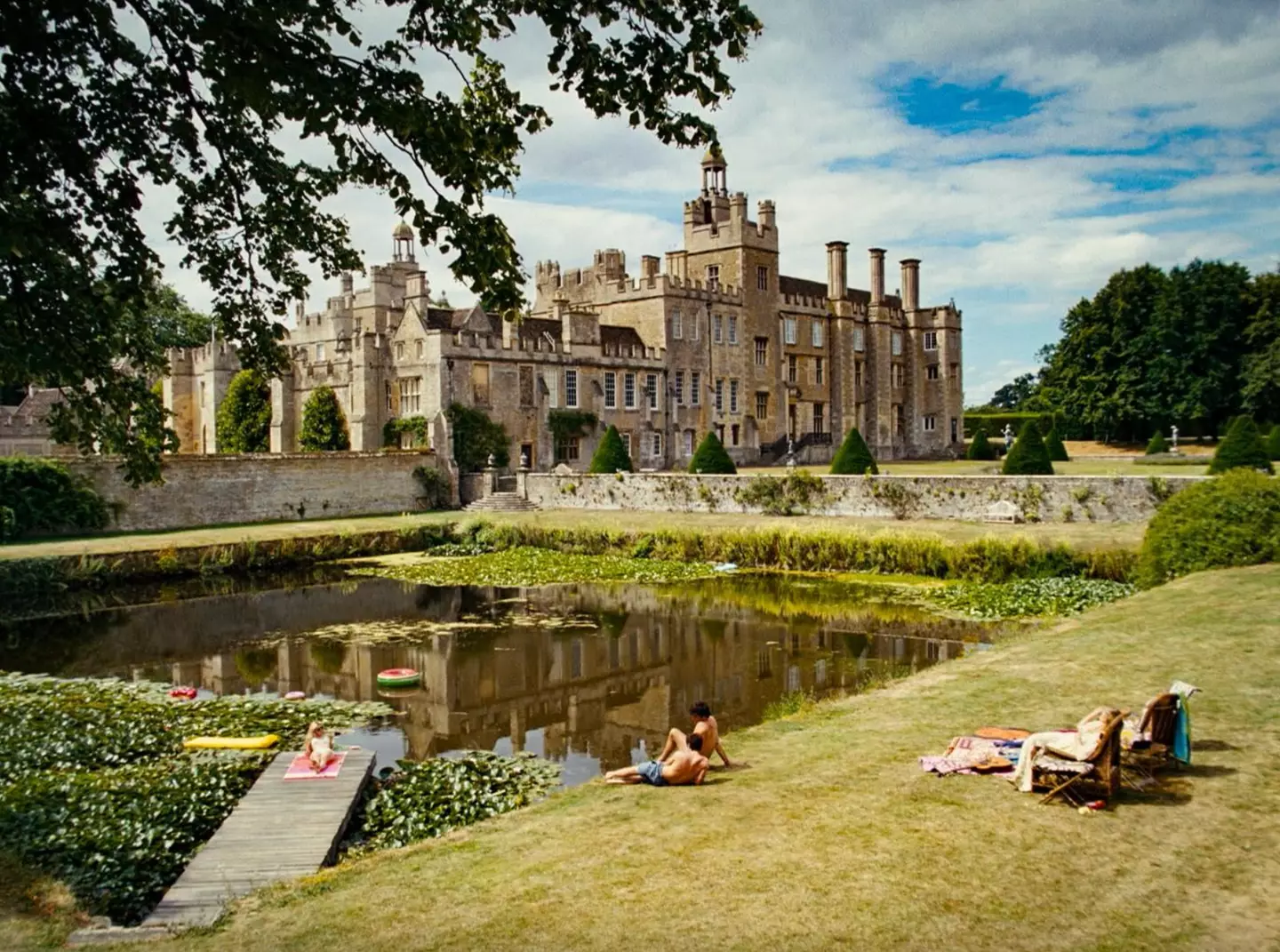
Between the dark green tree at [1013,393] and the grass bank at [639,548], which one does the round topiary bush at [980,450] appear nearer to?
the grass bank at [639,548]

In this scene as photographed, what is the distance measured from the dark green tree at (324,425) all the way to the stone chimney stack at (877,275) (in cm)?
3091

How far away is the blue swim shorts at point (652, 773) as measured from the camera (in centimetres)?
907

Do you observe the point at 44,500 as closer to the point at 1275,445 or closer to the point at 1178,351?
the point at 1275,445

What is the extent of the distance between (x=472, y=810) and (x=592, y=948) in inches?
169

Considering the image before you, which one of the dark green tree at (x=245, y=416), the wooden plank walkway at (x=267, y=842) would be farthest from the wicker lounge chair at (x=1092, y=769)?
the dark green tree at (x=245, y=416)

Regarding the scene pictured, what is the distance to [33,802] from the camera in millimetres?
9211

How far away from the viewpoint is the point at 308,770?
10273mm

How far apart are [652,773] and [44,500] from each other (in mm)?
25720

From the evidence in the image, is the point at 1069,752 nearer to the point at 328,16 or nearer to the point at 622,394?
the point at 328,16

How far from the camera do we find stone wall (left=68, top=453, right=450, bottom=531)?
103 ft

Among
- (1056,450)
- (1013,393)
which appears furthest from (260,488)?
(1013,393)

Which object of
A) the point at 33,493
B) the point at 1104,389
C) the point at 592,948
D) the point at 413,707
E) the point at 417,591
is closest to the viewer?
the point at 592,948

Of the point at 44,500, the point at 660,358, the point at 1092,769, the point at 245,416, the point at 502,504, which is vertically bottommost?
the point at 1092,769

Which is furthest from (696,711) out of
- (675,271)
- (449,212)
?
(675,271)
